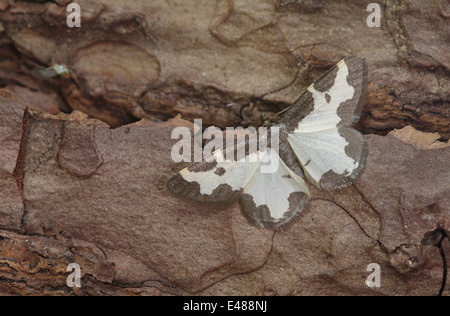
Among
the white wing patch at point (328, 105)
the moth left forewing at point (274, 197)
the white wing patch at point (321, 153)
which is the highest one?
the white wing patch at point (328, 105)

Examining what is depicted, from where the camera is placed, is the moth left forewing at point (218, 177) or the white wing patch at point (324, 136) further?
the white wing patch at point (324, 136)

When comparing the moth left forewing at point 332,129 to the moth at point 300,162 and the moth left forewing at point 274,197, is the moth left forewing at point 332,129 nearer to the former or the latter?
the moth at point 300,162

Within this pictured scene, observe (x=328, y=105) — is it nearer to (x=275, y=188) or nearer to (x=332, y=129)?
(x=332, y=129)

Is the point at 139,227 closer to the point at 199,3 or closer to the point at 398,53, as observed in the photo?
the point at 199,3

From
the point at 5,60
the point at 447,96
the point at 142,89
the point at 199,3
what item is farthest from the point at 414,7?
the point at 5,60

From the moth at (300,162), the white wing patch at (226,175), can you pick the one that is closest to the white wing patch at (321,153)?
the moth at (300,162)

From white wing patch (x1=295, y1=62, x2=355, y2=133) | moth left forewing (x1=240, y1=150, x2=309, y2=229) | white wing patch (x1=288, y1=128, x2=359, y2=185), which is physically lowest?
moth left forewing (x1=240, y1=150, x2=309, y2=229)

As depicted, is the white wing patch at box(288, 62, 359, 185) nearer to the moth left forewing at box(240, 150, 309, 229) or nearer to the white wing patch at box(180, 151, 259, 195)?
the moth left forewing at box(240, 150, 309, 229)

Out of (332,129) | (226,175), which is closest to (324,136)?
(332,129)

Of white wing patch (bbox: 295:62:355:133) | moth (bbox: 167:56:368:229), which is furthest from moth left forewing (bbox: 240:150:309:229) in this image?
white wing patch (bbox: 295:62:355:133)
